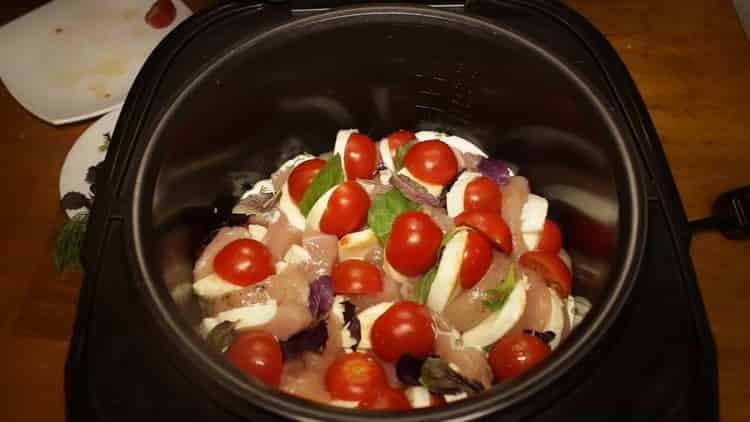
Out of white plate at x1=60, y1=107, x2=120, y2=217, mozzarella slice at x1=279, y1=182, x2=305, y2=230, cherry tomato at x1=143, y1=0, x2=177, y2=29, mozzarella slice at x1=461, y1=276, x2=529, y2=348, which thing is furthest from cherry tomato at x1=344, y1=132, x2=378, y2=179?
cherry tomato at x1=143, y1=0, x2=177, y2=29

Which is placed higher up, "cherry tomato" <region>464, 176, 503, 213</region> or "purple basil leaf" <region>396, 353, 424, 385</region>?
"cherry tomato" <region>464, 176, 503, 213</region>

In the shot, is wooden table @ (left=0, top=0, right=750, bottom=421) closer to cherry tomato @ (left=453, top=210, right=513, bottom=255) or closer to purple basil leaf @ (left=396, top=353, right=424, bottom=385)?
cherry tomato @ (left=453, top=210, right=513, bottom=255)

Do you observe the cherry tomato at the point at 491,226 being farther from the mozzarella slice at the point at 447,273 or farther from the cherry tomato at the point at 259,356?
the cherry tomato at the point at 259,356

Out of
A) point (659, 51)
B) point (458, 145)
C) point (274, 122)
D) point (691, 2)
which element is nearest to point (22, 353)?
point (274, 122)

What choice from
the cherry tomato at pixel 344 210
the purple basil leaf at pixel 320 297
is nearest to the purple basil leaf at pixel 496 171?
the cherry tomato at pixel 344 210

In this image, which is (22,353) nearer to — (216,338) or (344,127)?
(216,338)

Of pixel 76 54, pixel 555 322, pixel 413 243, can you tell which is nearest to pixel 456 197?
pixel 413 243

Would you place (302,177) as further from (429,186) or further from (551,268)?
(551,268)
